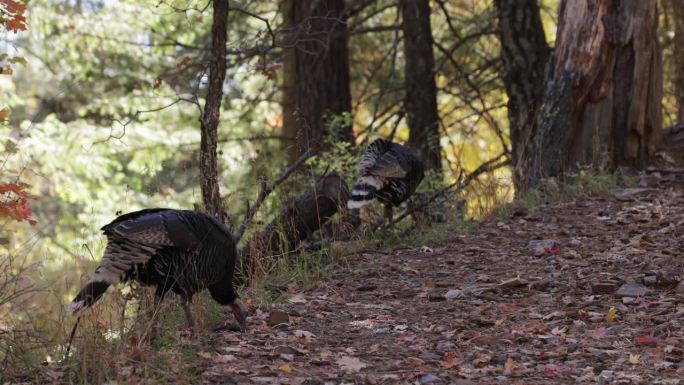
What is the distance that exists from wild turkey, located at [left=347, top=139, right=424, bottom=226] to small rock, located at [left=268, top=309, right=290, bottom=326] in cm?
202

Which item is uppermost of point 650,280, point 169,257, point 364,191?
point 364,191

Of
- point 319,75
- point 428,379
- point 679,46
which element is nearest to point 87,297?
point 428,379

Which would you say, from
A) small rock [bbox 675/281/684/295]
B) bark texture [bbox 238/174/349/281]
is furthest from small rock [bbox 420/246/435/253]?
small rock [bbox 675/281/684/295]

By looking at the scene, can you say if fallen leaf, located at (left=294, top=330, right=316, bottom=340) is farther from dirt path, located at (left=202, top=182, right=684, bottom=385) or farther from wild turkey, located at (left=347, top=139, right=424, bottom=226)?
wild turkey, located at (left=347, top=139, right=424, bottom=226)

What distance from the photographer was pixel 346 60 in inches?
494

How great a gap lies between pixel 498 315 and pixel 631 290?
1.02 m

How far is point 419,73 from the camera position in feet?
40.2

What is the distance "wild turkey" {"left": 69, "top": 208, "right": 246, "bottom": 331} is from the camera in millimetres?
5156

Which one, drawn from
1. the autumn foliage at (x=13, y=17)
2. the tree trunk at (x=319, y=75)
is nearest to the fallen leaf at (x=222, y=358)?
the autumn foliage at (x=13, y=17)

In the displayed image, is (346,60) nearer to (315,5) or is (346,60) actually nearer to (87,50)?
(315,5)

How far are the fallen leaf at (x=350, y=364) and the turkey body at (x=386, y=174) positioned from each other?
276 cm

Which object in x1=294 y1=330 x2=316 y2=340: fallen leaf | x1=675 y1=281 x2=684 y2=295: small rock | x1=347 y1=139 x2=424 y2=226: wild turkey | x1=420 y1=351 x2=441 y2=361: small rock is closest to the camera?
x1=420 y1=351 x2=441 y2=361: small rock

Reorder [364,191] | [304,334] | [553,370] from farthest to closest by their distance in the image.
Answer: [364,191] → [304,334] → [553,370]

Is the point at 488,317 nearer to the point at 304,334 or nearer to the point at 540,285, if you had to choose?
the point at 540,285
